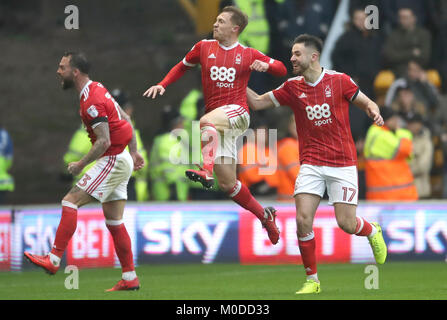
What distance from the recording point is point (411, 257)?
17.3 meters

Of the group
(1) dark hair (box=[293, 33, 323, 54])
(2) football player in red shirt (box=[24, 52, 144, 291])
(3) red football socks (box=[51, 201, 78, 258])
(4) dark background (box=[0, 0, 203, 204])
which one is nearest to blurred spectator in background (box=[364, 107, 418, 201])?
(1) dark hair (box=[293, 33, 323, 54])

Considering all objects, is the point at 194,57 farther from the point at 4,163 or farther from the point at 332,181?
the point at 4,163

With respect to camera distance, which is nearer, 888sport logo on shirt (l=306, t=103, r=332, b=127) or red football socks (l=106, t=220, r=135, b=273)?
888sport logo on shirt (l=306, t=103, r=332, b=127)

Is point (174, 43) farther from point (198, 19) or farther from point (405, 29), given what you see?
point (405, 29)

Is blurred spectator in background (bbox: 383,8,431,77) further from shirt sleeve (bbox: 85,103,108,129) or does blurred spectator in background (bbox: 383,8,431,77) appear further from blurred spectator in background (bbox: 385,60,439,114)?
shirt sleeve (bbox: 85,103,108,129)

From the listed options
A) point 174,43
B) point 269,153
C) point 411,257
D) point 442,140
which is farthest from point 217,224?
point 174,43

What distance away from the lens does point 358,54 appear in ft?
63.2

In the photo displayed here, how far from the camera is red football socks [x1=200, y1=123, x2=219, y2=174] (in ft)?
42.0

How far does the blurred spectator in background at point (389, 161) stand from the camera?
17.2 metres

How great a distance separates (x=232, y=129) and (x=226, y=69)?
65 centimetres

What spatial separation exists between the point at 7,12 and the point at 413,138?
502 inches

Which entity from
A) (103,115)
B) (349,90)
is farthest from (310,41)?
(103,115)

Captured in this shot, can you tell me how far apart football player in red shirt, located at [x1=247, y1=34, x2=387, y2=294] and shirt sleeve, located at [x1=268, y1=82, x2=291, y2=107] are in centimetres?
1

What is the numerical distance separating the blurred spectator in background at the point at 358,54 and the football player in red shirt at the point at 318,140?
21.7ft
